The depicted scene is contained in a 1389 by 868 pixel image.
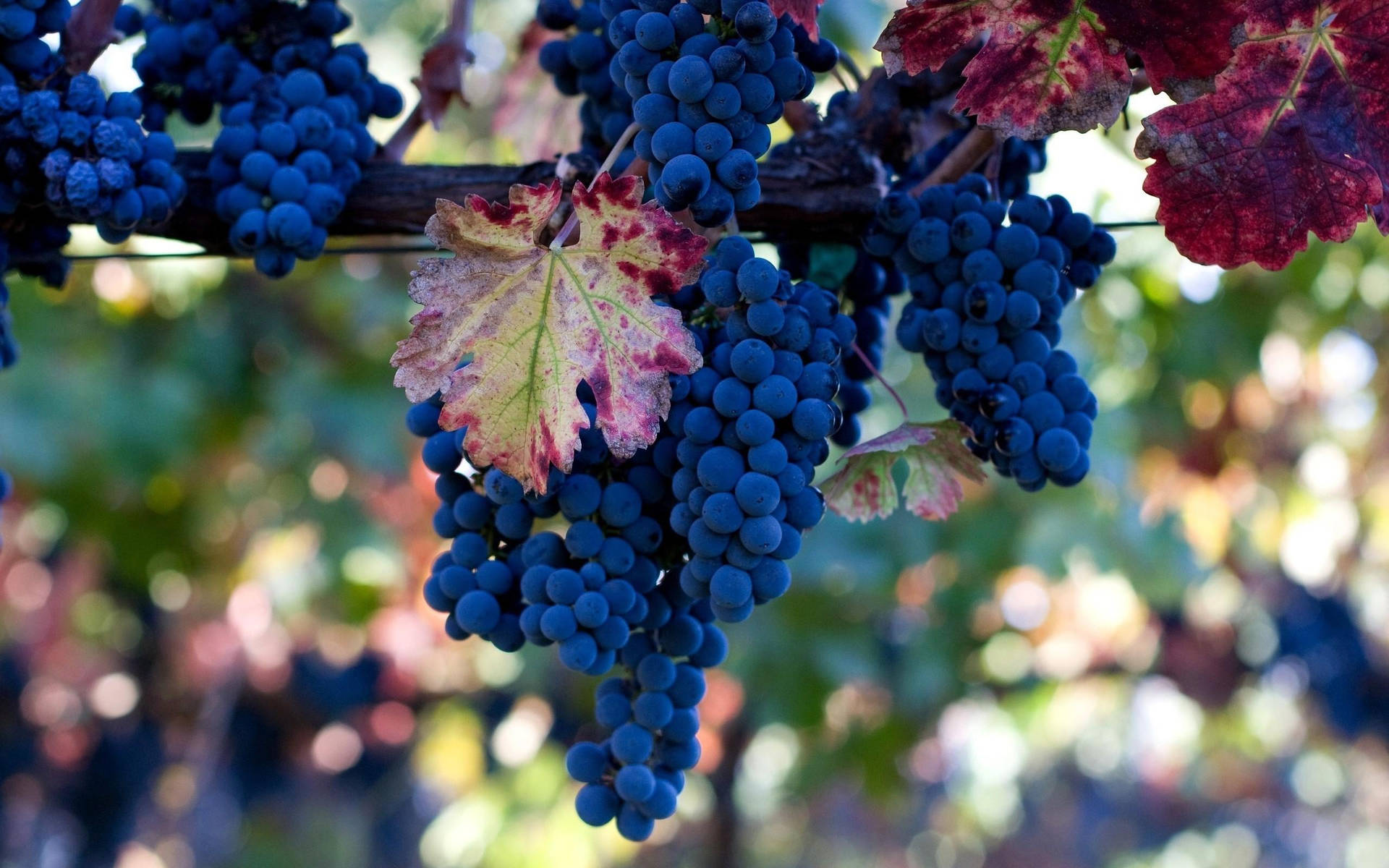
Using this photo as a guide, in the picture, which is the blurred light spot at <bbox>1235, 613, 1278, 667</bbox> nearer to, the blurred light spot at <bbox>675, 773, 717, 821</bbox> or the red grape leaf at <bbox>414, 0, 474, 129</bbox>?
the blurred light spot at <bbox>675, 773, 717, 821</bbox>

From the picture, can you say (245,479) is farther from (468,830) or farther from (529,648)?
(468,830)

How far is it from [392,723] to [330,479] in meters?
1.39

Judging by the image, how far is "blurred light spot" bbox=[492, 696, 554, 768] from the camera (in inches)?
156

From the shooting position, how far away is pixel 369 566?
3.12 meters

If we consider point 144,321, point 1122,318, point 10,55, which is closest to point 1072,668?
point 1122,318

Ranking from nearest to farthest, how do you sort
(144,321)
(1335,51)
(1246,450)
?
(1335,51) → (144,321) → (1246,450)

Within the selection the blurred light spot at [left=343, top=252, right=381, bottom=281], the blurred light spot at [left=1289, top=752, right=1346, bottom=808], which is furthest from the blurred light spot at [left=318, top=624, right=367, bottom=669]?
the blurred light spot at [left=1289, top=752, right=1346, bottom=808]

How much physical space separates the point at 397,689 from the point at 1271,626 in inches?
119

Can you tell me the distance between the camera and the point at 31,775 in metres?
4.31

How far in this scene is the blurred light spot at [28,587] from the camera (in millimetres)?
4090

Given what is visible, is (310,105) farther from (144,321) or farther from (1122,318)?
(144,321)

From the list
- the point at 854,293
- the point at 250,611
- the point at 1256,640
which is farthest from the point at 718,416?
the point at 250,611

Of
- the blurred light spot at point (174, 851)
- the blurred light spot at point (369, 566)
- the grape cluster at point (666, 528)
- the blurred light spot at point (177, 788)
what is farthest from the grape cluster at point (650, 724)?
the blurred light spot at point (174, 851)

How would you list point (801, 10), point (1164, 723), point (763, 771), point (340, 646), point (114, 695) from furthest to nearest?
point (763, 771) < point (1164, 723) < point (114, 695) < point (340, 646) < point (801, 10)
